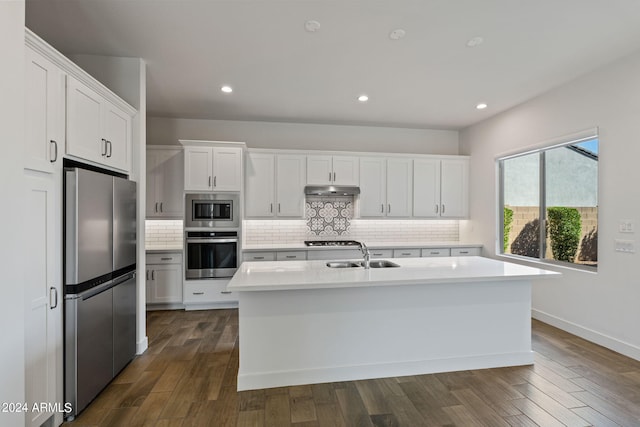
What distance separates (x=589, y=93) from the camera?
3277 millimetres

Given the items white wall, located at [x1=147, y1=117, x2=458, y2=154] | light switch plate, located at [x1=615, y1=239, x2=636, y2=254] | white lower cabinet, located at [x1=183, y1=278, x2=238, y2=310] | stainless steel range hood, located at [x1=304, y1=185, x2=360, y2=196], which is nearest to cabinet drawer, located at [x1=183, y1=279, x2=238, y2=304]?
white lower cabinet, located at [x1=183, y1=278, x2=238, y2=310]

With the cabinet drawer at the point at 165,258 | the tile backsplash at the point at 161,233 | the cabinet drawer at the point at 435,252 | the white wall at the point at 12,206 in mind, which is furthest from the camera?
the cabinet drawer at the point at 435,252

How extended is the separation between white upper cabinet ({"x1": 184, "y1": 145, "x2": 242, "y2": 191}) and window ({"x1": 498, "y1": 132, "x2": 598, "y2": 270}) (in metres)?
3.93

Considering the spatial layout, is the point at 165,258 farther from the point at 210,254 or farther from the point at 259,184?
the point at 259,184

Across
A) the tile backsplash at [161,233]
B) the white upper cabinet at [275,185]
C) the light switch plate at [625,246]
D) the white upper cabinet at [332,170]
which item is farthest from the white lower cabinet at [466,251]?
the tile backsplash at [161,233]

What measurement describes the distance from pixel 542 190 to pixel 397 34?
114 inches

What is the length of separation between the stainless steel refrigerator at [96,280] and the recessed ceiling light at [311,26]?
1938 millimetres

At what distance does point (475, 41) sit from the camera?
8.73ft

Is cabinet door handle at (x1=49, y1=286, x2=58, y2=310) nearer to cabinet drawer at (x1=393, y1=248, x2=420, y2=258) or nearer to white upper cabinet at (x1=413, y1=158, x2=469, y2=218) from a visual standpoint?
cabinet drawer at (x1=393, y1=248, x2=420, y2=258)

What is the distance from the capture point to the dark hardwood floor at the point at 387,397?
2.02 meters

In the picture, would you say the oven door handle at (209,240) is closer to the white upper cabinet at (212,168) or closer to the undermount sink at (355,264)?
the white upper cabinet at (212,168)

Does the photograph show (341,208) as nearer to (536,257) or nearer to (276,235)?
(276,235)

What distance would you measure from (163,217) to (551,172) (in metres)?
5.27

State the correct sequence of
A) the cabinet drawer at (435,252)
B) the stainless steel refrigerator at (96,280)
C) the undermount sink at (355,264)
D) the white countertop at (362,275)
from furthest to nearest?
the cabinet drawer at (435,252) < the undermount sink at (355,264) < the white countertop at (362,275) < the stainless steel refrigerator at (96,280)
